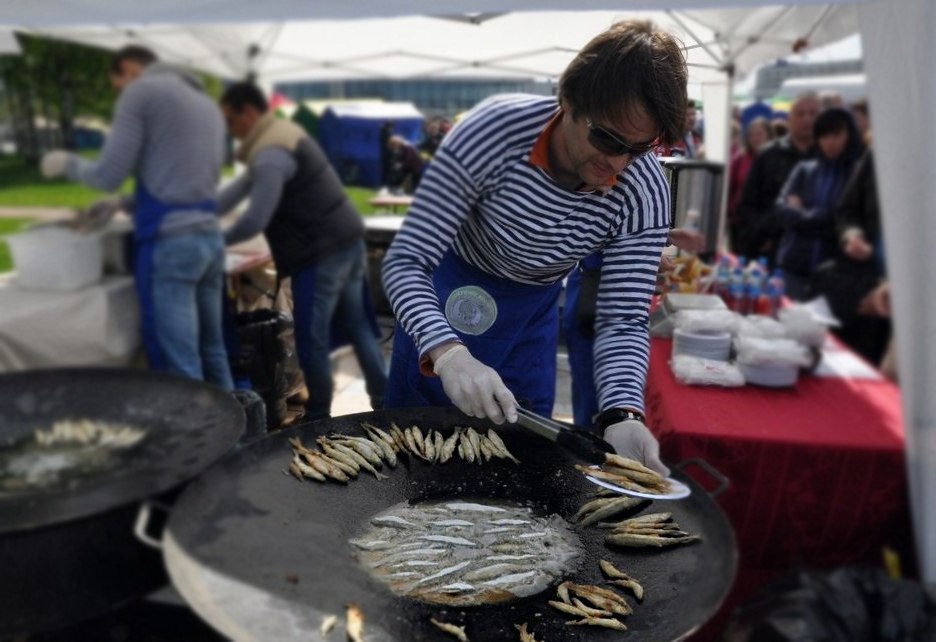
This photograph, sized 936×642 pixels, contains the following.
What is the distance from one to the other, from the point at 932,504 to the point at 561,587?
151 centimetres

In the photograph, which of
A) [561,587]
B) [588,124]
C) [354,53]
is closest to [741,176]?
[354,53]

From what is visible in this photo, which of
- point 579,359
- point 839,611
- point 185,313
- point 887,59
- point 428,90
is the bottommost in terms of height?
point 839,611

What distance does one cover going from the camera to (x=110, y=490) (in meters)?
1.48

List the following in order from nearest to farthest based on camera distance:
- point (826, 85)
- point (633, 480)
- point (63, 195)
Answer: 1. point (633, 480)
2. point (63, 195)
3. point (826, 85)

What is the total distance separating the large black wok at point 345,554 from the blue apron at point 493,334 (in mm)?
345

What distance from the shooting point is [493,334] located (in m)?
1.99

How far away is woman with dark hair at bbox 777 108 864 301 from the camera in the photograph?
187 inches

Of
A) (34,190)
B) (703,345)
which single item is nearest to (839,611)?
(703,345)

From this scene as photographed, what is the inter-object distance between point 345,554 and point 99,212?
9.01 feet

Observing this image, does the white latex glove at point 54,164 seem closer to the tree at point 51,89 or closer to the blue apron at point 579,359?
the blue apron at point 579,359

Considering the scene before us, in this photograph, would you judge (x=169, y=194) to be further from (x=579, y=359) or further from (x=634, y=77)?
(x=634, y=77)

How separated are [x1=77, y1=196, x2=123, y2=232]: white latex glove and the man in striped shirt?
7.00 feet

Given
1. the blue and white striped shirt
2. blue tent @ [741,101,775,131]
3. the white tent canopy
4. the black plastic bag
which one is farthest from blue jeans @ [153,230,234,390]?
blue tent @ [741,101,775,131]

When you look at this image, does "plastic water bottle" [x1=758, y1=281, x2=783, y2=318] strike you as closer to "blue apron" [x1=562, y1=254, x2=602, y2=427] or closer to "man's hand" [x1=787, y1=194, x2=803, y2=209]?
"blue apron" [x1=562, y1=254, x2=602, y2=427]
